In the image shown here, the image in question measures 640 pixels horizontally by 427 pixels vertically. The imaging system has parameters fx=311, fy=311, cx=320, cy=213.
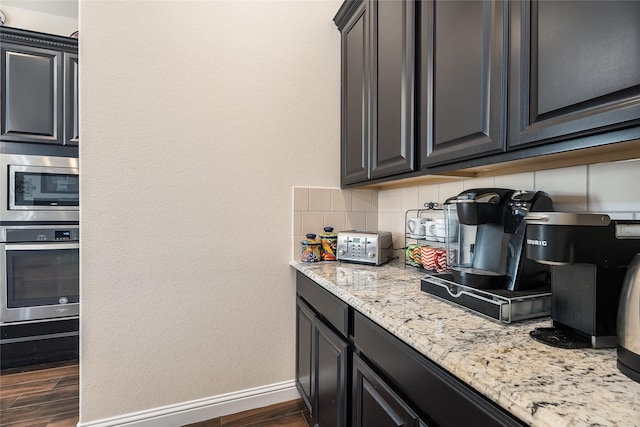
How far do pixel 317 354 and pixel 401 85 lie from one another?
127 cm

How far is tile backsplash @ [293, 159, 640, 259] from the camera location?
899 millimetres

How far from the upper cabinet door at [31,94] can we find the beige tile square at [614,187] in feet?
9.92

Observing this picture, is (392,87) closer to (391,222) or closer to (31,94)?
(391,222)

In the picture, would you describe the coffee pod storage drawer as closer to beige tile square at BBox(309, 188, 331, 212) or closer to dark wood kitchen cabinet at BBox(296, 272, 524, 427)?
dark wood kitchen cabinet at BBox(296, 272, 524, 427)

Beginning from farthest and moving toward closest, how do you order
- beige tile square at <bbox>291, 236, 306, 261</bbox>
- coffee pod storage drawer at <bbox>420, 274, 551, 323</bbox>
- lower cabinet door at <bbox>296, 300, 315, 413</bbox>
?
beige tile square at <bbox>291, 236, 306, 261</bbox>
lower cabinet door at <bbox>296, 300, 315, 413</bbox>
coffee pod storage drawer at <bbox>420, 274, 551, 323</bbox>

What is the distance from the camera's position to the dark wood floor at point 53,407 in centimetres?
167

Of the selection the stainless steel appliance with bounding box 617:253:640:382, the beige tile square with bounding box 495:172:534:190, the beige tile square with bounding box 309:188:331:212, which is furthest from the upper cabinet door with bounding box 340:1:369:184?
the stainless steel appliance with bounding box 617:253:640:382

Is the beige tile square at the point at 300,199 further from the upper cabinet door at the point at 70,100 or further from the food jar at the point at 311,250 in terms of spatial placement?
the upper cabinet door at the point at 70,100

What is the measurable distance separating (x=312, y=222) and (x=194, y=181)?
707 millimetres

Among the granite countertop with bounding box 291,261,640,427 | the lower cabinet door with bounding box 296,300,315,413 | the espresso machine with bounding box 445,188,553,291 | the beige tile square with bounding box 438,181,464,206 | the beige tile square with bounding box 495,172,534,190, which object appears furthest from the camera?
the lower cabinet door with bounding box 296,300,315,413

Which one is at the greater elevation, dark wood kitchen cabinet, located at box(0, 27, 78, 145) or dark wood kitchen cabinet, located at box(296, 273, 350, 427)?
dark wood kitchen cabinet, located at box(0, 27, 78, 145)

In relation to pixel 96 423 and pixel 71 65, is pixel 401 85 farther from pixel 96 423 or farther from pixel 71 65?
pixel 71 65

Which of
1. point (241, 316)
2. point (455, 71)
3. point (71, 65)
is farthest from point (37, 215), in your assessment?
point (455, 71)

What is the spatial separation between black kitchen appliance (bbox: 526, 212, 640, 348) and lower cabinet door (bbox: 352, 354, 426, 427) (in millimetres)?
385
